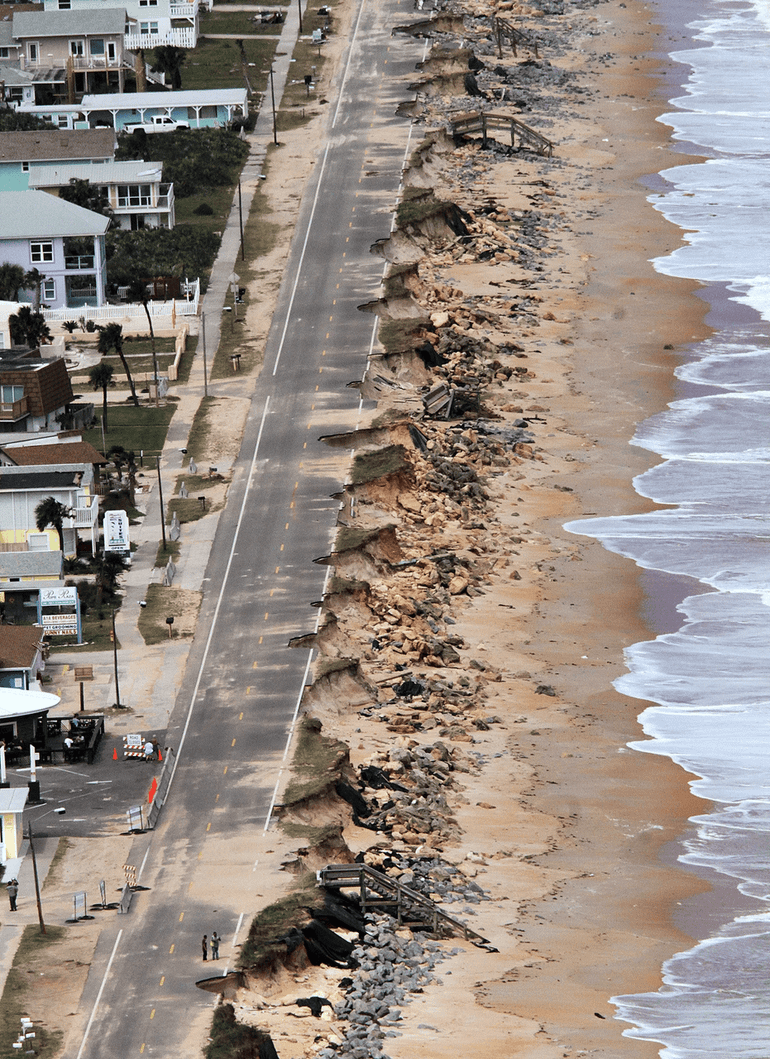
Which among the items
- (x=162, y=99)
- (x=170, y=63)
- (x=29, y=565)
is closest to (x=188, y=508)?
(x=29, y=565)

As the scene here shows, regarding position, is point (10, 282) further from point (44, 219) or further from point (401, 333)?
point (401, 333)

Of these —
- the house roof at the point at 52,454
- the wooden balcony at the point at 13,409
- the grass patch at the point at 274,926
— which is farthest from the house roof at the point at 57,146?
the grass patch at the point at 274,926

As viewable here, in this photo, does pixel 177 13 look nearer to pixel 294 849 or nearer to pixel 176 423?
pixel 176 423

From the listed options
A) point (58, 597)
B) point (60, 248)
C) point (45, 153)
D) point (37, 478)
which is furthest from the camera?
point (45, 153)

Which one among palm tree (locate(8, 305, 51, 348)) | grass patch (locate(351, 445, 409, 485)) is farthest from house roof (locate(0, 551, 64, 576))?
palm tree (locate(8, 305, 51, 348))

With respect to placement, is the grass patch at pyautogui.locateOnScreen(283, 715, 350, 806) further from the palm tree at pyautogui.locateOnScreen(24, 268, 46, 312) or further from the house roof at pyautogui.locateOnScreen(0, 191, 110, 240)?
the house roof at pyautogui.locateOnScreen(0, 191, 110, 240)
